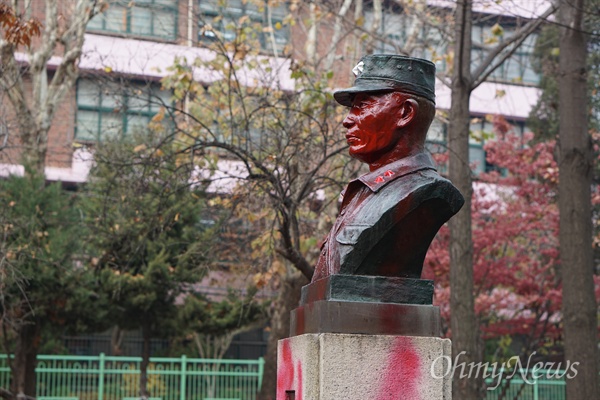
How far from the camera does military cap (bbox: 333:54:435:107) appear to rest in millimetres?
6418

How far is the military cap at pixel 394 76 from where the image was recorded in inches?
253

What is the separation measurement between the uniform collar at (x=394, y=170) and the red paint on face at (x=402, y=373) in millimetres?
1023

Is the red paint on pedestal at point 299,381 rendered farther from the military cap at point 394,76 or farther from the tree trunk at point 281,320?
the tree trunk at point 281,320

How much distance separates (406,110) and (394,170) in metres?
0.42

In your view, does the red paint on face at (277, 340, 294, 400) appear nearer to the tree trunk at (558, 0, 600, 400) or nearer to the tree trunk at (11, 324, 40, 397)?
the tree trunk at (558, 0, 600, 400)

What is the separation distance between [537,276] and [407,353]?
1623cm

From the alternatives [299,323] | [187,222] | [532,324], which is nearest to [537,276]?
[532,324]

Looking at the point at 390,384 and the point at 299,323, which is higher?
the point at 299,323

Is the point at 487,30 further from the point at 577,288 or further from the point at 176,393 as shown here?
the point at 577,288

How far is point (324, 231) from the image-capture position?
49.7ft

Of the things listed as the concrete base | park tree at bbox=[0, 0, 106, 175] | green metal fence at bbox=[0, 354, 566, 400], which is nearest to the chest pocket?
the concrete base

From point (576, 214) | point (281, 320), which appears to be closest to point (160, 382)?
point (281, 320)

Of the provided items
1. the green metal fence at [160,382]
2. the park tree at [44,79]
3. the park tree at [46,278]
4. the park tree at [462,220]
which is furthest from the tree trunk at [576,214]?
the green metal fence at [160,382]

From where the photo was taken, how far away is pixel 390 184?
6293 millimetres
